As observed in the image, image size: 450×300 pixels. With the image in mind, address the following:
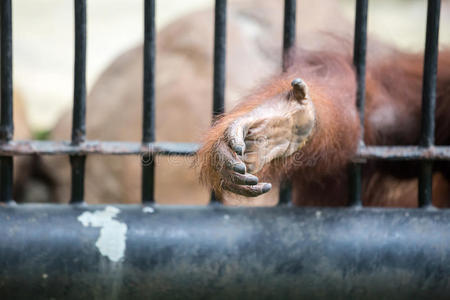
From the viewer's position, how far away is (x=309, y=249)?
31.6 inches

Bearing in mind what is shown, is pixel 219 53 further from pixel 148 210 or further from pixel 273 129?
pixel 148 210

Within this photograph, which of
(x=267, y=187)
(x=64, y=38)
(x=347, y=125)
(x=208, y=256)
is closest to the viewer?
(x=267, y=187)

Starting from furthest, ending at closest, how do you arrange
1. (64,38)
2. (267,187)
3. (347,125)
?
1. (64,38)
2. (347,125)
3. (267,187)

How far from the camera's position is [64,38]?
5.25m

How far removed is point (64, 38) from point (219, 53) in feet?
15.5

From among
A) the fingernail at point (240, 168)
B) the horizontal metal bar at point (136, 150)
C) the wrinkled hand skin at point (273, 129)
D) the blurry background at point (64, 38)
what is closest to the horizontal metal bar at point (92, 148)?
the horizontal metal bar at point (136, 150)

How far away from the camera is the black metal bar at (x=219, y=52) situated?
846 mm

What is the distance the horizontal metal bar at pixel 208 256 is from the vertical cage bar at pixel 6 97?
38 mm

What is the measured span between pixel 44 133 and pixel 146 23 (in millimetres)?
2901

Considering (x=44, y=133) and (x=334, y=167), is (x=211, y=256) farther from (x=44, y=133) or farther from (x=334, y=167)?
(x=44, y=133)

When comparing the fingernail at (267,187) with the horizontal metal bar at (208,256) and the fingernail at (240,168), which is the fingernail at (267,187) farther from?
the horizontal metal bar at (208,256)

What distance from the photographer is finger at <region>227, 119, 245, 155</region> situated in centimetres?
65

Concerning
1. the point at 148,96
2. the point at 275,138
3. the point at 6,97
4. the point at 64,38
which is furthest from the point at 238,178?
the point at 64,38

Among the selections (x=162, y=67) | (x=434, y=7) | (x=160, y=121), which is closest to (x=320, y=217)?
(x=434, y=7)
